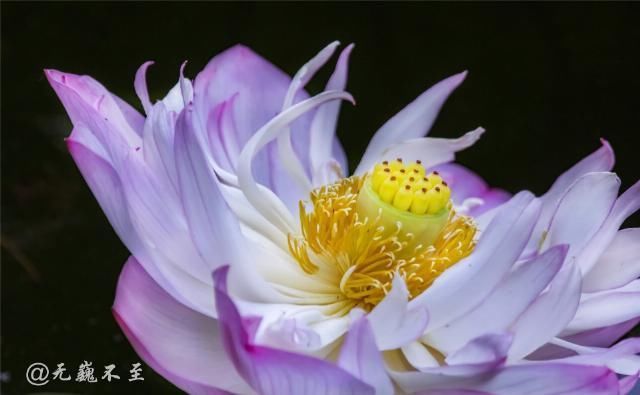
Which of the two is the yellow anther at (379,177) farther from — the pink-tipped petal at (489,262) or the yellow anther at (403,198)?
the pink-tipped petal at (489,262)

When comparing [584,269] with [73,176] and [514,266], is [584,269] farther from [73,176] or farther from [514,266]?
[73,176]

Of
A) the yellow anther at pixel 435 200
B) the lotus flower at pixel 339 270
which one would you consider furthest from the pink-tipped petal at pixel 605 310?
the yellow anther at pixel 435 200

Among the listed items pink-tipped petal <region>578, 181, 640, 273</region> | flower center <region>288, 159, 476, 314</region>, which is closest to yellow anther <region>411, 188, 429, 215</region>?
flower center <region>288, 159, 476, 314</region>

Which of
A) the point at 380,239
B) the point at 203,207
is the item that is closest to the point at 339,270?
the point at 380,239

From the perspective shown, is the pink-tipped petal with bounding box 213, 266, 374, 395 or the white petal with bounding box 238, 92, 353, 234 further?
the white petal with bounding box 238, 92, 353, 234

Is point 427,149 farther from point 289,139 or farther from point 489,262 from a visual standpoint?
point 489,262

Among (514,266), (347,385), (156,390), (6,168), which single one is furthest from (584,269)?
(6,168)

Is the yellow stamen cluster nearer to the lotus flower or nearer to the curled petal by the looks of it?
the lotus flower

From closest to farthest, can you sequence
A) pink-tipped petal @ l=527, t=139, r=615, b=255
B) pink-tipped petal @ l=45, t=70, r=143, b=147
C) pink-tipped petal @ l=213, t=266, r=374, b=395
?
pink-tipped petal @ l=213, t=266, r=374, b=395 → pink-tipped petal @ l=45, t=70, r=143, b=147 → pink-tipped petal @ l=527, t=139, r=615, b=255
